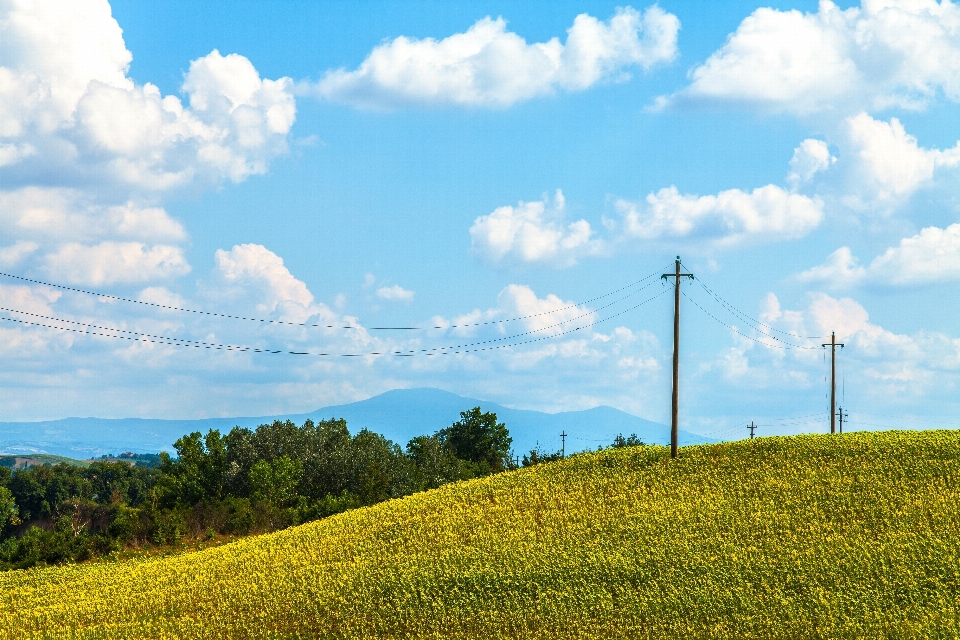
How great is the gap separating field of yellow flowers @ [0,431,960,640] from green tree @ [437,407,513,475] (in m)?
54.2

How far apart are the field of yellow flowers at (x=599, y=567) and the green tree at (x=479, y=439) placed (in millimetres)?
54211

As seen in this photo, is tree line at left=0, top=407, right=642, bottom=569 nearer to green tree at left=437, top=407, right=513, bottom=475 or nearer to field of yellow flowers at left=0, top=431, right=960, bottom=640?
green tree at left=437, top=407, right=513, bottom=475

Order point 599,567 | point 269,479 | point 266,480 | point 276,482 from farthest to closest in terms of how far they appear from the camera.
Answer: point 276,482 → point 269,479 → point 266,480 → point 599,567

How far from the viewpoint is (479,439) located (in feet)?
365

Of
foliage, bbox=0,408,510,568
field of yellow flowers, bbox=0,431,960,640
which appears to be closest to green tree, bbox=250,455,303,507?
foliage, bbox=0,408,510,568

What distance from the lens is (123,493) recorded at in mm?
186125

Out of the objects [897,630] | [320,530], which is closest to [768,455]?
[897,630]

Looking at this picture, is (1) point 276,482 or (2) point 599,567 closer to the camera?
(2) point 599,567

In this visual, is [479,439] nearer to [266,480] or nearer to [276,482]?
[276,482]

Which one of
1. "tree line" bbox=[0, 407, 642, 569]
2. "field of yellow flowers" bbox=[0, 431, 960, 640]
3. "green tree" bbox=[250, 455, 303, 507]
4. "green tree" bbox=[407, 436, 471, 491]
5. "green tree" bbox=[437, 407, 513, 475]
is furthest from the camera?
→ "green tree" bbox=[437, 407, 513, 475]

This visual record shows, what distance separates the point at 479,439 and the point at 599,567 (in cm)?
7006

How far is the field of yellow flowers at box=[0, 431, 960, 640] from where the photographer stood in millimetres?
37688

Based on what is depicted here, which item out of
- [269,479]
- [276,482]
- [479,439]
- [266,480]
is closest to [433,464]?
[479,439]

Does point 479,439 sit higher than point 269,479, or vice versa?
point 479,439
